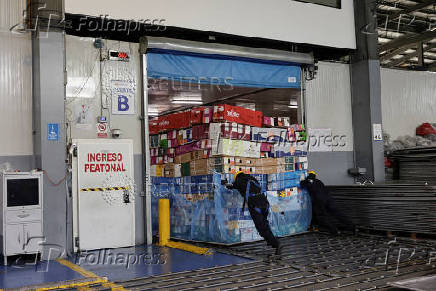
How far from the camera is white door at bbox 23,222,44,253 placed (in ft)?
24.5

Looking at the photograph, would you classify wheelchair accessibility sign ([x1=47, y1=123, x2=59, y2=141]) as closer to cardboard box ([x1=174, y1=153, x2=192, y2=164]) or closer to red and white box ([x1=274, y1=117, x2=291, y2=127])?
cardboard box ([x1=174, y1=153, x2=192, y2=164])

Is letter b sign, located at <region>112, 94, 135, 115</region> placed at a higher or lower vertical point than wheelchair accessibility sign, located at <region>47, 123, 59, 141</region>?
higher

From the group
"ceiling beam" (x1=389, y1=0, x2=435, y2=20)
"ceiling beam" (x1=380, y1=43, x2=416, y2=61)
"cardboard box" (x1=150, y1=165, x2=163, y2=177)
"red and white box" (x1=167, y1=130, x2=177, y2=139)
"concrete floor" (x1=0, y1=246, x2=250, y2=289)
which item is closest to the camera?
"concrete floor" (x1=0, y1=246, x2=250, y2=289)

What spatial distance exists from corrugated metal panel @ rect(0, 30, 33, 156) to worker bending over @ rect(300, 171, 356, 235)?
531 cm

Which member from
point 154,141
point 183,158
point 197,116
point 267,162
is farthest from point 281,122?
point 154,141

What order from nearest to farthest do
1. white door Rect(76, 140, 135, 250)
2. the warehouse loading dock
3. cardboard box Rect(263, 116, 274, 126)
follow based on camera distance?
the warehouse loading dock
white door Rect(76, 140, 135, 250)
cardboard box Rect(263, 116, 274, 126)

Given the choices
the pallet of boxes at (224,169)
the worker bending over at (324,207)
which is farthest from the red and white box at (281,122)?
the worker bending over at (324,207)

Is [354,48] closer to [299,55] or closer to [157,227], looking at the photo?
[299,55]

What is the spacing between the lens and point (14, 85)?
809 cm

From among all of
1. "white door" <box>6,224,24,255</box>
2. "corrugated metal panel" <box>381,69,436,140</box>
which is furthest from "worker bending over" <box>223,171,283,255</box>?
"corrugated metal panel" <box>381,69,436,140</box>

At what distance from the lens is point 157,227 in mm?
10008

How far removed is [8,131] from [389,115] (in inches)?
386

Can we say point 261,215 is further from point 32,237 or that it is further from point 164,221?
point 32,237

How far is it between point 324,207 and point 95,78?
5.07 m
